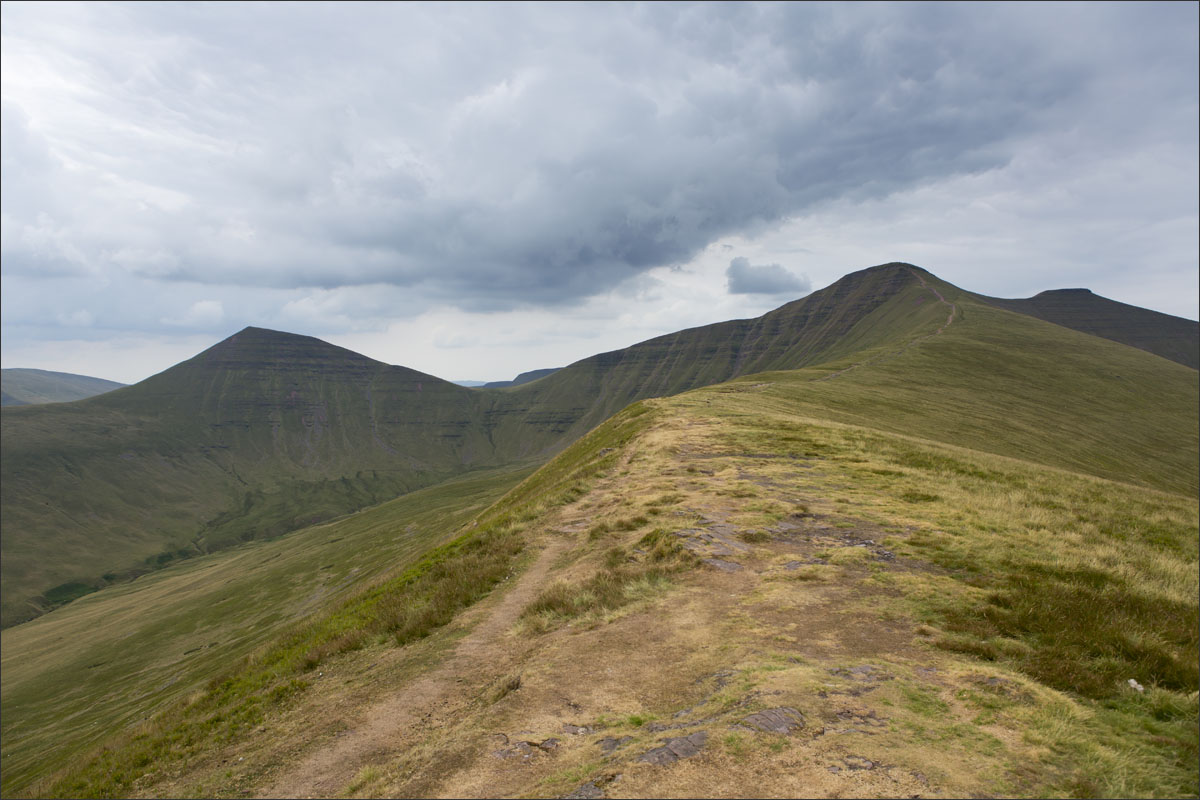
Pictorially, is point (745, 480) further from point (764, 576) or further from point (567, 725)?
point (567, 725)

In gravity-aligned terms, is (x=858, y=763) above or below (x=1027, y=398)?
below

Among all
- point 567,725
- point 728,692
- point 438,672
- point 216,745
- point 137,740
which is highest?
point 728,692

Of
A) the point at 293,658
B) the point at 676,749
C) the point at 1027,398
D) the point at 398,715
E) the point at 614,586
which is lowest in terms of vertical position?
the point at 293,658

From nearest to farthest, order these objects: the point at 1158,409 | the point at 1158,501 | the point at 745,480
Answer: the point at 745,480, the point at 1158,501, the point at 1158,409

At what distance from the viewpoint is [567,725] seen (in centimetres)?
965

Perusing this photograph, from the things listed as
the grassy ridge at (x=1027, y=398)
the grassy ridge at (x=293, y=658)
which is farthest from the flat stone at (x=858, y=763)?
the grassy ridge at (x=1027, y=398)

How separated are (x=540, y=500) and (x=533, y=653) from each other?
51.0ft

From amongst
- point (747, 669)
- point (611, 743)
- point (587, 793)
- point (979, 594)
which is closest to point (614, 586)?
point (747, 669)

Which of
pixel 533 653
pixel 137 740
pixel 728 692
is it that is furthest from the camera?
pixel 137 740

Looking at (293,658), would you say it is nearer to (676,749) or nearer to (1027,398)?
(676,749)

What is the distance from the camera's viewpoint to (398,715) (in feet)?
38.6

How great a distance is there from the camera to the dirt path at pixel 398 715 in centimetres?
1011

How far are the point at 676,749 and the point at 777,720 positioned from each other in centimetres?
174

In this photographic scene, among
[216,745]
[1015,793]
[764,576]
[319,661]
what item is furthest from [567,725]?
[319,661]
